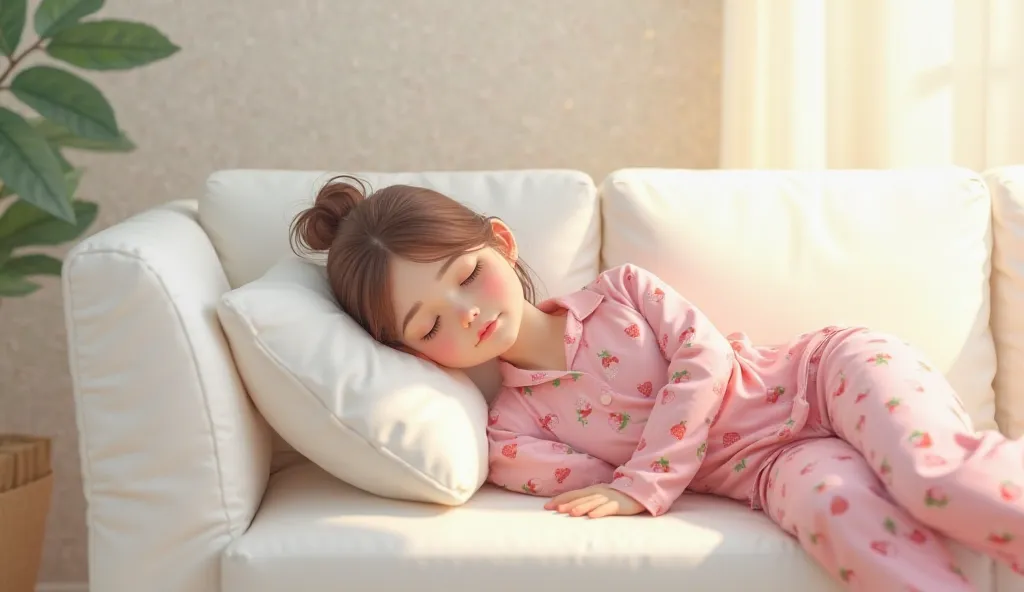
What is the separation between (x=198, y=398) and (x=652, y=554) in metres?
0.62

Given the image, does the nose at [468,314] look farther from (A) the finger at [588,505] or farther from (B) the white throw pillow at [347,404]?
(A) the finger at [588,505]

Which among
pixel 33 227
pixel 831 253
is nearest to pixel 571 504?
pixel 831 253

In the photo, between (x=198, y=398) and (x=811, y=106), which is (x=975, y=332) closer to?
(x=811, y=106)

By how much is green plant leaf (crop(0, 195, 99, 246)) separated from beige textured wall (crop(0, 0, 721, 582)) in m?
0.56

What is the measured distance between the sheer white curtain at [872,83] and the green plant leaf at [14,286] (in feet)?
4.70

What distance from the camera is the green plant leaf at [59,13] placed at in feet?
5.16

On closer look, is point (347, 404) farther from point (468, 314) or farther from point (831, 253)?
point (831, 253)

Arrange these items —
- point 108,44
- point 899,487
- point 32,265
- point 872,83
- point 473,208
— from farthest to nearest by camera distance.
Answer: point 872,83 → point 473,208 → point 32,265 → point 108,44 → point 899,487

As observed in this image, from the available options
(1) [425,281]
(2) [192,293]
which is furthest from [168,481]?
(1) [425,281]

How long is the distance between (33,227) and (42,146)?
241mm

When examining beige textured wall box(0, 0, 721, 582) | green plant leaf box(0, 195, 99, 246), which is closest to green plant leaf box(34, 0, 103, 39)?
green plant leaf box(0, 195, 99, 246)

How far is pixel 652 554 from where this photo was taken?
4.16ft

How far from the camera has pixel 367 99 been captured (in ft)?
7.45

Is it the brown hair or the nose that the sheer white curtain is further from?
the nose
